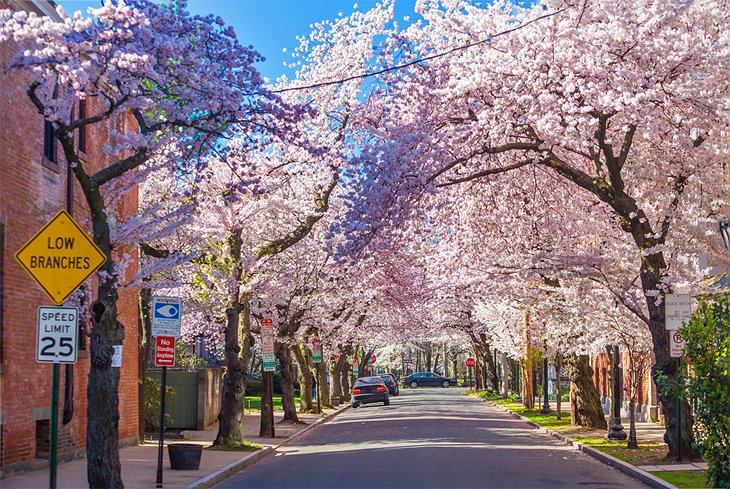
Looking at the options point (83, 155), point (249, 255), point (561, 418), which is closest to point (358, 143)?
point (249, 255)

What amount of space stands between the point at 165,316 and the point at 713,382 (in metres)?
9.12

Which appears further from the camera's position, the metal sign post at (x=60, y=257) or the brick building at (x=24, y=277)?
the brick building at (x=24, y=277)

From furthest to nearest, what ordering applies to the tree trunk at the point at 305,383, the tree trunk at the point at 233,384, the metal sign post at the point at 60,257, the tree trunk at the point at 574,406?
the tree trunk at the point at 305,383 < the tree trunk at the point at 574,406 < the tree trunk at the point at 233,384 < the metal sign post at the point at 60,257

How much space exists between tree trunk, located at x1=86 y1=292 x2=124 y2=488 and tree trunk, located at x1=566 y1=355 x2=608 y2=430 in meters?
20.5

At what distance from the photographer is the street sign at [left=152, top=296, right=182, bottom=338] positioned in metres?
18.5

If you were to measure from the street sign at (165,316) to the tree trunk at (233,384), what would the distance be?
26.2 ft

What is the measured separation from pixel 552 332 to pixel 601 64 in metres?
15.6

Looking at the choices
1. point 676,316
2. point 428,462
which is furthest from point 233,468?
point 676,316

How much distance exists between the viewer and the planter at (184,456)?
20.0 metres

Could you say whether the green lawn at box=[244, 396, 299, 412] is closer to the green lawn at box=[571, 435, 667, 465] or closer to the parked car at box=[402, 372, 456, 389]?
the green lawn at box=[571, 435, 667, 465]

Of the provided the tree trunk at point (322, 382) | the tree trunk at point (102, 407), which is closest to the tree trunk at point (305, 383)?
the tree trunk at point (322, 382)

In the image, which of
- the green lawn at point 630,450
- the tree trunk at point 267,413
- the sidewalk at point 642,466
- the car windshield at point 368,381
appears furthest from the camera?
the car windshield at point 368,381

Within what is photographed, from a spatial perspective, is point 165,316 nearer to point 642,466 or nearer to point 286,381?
point 642,466

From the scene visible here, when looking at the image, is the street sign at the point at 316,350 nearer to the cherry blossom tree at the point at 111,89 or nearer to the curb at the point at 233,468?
the curb at the point at 233,468
